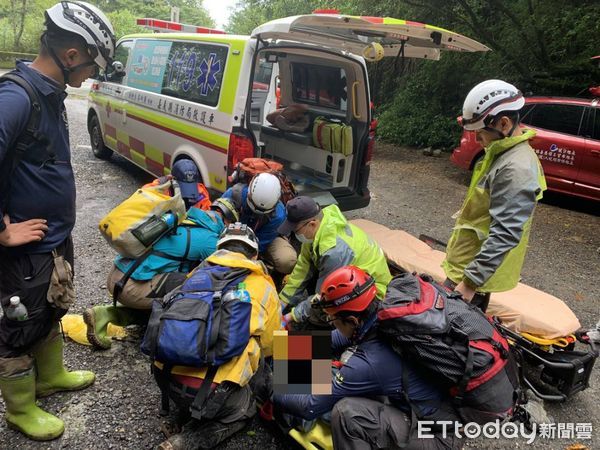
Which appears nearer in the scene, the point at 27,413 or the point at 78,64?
the point at 78,64

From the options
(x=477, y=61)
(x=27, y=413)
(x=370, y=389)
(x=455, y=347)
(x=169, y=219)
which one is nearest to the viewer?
(x=455, y=347)

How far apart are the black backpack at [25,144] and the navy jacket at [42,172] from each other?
2cm

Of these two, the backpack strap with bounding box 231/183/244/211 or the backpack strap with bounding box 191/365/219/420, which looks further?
the backpack strap with bounding box 231/183/244/211

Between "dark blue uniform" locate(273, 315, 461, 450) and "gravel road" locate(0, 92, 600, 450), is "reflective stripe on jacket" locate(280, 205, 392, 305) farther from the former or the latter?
"gravel road" locate(0, 92, 600, 450)

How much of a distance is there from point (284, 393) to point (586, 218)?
6187 mm

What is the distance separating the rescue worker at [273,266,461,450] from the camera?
6.49 ft

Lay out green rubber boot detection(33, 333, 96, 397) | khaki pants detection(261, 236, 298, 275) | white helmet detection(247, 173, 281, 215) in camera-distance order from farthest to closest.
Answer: khaki pants detection(261, 236, 298, 275), white helmet detection(247, 173, 281, 215), green rubber boot detection(33, 333, 96, 397)

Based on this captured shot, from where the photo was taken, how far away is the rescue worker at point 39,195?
1938 millimetres

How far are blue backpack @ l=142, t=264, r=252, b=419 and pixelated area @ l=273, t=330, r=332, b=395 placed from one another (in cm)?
22

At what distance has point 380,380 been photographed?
6.55 feet

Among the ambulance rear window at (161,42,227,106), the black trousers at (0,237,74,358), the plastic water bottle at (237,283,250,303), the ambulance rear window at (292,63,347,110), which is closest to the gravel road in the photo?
the black trousers at (0,237,74,358)

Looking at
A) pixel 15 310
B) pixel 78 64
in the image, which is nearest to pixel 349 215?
pixel 78 64

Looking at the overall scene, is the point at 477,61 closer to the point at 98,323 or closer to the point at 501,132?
the point at 501,132

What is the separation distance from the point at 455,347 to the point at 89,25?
2161mm
